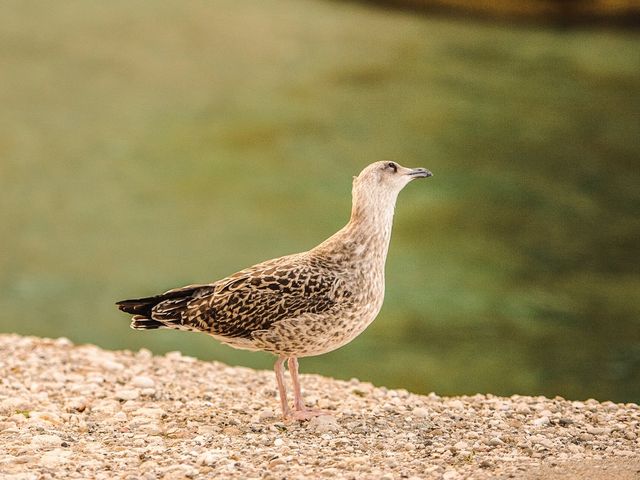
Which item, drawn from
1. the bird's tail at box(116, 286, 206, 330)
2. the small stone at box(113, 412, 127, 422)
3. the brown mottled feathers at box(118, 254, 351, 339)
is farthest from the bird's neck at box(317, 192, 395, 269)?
the small stone at box(113, 412, 127, 422)

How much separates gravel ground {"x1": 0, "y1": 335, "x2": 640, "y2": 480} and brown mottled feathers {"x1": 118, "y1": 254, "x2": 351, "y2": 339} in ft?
2.23

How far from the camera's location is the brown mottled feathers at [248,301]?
6.50 m

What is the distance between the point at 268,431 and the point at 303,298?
89 cm

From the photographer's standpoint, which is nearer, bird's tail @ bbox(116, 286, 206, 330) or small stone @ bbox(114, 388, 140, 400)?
bird's tail @ bbox(116, 286, 206, 330)

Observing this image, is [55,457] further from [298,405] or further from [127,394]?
[127,394]

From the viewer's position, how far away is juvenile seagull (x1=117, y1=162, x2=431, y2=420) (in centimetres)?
649

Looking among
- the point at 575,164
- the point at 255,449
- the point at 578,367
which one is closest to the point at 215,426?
the point at 255,449

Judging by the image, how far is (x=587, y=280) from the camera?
13109 mm

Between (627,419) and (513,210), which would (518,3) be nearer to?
(513,210)

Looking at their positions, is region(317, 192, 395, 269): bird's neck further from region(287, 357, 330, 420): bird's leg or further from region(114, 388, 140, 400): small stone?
region(114, 388, 140, 400): small stone

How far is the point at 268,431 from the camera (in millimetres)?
→ 6520

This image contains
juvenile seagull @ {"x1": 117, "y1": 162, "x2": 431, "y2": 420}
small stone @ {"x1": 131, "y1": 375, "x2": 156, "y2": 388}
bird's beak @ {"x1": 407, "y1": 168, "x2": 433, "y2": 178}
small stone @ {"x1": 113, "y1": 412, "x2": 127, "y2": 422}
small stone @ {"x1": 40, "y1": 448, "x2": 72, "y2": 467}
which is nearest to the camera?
small stone @ {"x1": 40, "y1": 448, "x2": 72, "y2": 467}

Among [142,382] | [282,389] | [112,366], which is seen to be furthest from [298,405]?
[112,366]

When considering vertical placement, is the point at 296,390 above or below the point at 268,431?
above
